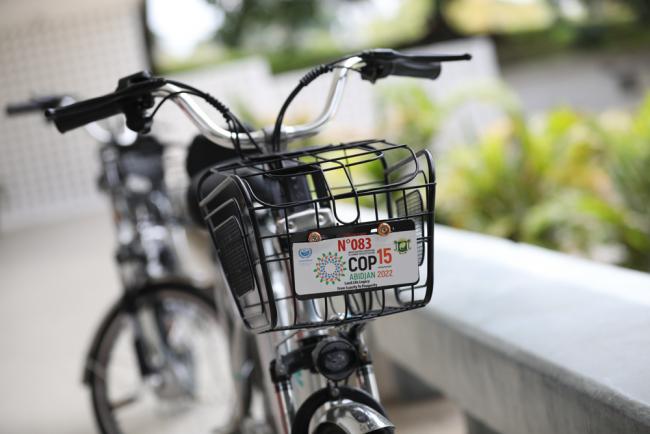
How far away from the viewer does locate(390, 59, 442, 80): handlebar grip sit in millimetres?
1437

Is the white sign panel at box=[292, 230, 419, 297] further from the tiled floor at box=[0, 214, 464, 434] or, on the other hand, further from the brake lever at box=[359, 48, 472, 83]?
the tiled floor at box=[0, 214, 464, 434]

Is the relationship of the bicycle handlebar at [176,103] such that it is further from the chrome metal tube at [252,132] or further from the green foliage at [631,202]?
the green foliage at [631,202]

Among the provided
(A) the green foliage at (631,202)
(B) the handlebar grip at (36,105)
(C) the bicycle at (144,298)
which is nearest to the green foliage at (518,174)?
(A) the green foliage at (631,202)

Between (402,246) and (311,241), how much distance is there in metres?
0.11

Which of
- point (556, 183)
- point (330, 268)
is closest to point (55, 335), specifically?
point (556, 183)

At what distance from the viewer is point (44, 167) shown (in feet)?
39.5

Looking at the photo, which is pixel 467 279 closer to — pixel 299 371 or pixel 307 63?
pixel 299 371

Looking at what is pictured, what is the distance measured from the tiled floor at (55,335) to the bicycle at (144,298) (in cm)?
58

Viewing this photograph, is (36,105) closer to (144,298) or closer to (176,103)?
(144,298)

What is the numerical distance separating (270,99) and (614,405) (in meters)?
9.27

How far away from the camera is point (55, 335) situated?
4477mm

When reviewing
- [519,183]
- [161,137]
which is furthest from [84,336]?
[519,183]

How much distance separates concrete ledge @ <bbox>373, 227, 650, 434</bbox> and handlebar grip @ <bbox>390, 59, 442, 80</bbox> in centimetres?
53

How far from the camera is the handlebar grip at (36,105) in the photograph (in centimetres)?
244
